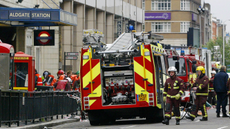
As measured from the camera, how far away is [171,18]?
96438mm

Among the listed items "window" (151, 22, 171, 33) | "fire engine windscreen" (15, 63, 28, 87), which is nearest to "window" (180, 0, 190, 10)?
"window" (151, 22, 171, 33)

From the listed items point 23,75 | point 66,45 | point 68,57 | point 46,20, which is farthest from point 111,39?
point 23,75

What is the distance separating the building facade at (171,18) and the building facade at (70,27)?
33799mm

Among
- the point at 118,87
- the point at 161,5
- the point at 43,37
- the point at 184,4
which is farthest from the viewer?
the point at 161,5

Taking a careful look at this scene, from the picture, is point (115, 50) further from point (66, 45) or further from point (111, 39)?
point (111, 39)

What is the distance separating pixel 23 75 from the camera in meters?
22.3

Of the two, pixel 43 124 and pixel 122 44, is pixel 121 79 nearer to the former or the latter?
pixel 122 44

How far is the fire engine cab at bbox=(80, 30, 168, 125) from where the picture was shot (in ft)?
55.5

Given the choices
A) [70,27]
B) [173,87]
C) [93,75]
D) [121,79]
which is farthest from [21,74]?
[70,27]

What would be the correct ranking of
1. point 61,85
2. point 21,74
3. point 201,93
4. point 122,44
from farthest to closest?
1. point 61,85
2. point 21,74
3. point 201,93
4. point 122,44

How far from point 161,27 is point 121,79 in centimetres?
8023

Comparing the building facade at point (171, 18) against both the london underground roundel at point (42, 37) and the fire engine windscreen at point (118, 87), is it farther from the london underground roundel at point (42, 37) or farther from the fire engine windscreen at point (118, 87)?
the fire engine windscreen at point (118, 87)

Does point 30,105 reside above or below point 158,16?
below

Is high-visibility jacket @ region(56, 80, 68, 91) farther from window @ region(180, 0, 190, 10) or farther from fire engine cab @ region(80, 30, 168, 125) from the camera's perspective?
window @ region(180, 0, 190, 10)
